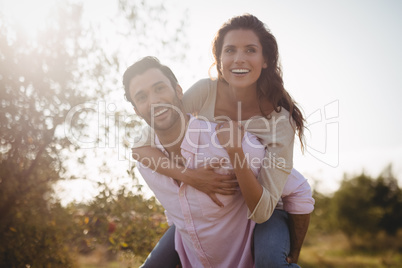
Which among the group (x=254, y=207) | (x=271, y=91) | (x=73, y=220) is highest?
(x=271, y=91)

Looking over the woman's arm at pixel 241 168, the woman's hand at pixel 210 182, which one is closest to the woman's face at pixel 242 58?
the woman's arm at pixel 241 168

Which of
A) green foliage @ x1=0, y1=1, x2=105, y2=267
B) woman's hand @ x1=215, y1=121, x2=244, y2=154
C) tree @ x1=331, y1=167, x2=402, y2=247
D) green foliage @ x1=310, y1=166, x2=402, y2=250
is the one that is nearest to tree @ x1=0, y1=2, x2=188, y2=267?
green foliage @ x1=0, y1=1, x2=105, y2=267

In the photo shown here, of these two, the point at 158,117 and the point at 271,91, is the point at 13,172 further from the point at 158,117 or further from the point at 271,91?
the point at 271,91

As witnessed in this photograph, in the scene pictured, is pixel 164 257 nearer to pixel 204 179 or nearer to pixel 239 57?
pixel 204 179

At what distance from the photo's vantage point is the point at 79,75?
4.48 metres

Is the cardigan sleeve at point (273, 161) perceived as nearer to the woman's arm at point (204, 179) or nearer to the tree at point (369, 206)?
the woman's arm at point (204, 179)

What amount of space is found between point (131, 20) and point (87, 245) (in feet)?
9.85

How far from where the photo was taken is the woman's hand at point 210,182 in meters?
2.54

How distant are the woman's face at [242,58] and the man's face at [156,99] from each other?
0.57 m

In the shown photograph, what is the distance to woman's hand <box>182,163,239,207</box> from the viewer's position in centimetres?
254

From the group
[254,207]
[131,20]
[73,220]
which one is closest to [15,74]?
[131,20]

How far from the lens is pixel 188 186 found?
8.81 feet

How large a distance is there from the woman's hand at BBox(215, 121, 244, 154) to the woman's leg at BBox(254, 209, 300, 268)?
27.2 inches

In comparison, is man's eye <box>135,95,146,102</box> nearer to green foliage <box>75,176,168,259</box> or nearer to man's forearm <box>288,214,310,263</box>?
man's forearm <box>288,214,310,263</box>
